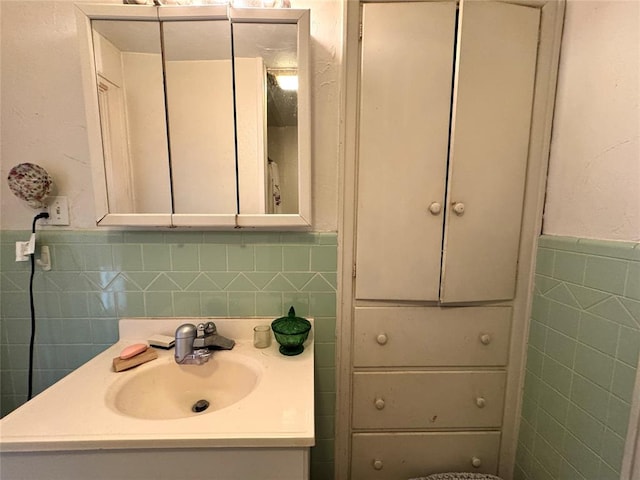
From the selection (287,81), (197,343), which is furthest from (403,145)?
(197,343)

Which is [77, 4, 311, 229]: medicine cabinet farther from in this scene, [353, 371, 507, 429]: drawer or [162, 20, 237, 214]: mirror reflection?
[353, 371, 507, 429]: drawer

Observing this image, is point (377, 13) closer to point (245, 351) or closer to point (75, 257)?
point (245, 351)

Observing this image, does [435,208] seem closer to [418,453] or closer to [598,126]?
[598,126]

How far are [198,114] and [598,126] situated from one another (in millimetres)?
1202

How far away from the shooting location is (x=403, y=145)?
2.97 ft

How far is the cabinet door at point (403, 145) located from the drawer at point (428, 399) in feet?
1.07

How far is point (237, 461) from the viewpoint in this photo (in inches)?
23.1

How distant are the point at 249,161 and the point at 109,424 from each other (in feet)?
2.57

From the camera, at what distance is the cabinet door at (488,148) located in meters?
0.86

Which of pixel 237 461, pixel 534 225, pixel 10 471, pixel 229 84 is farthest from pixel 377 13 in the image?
pixel 10 471

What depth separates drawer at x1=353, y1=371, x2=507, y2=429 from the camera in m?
1.02

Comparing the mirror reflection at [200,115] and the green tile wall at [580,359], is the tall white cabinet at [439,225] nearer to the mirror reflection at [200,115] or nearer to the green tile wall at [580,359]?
the green tile wall at [580,359]

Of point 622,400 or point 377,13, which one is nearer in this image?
point 622,400

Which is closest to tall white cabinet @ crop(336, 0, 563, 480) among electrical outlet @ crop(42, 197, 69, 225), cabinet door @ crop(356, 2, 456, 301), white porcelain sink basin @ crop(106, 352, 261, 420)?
cabinet door @ crop(356, 2, 456, 301)
